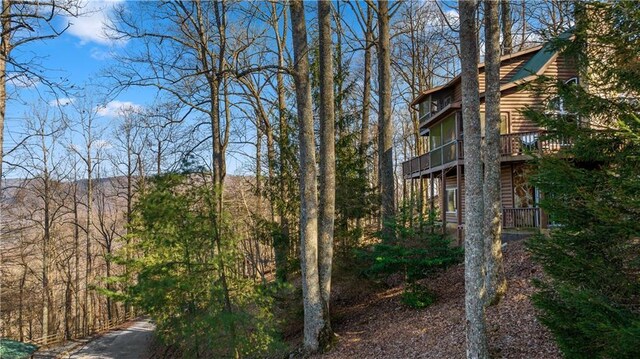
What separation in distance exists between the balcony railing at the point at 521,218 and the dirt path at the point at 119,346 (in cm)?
1336

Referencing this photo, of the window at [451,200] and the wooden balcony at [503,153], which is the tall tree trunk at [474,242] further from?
the window at [451,200]

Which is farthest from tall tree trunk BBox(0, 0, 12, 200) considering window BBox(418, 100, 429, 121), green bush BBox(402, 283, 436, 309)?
window BBox(418, 100, 429, 121)

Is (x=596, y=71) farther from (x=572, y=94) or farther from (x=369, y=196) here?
(x=369, y=196)

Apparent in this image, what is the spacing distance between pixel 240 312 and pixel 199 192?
2653 millimetres

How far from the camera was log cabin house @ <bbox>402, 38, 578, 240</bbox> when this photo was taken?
559 inches

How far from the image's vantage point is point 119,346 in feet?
59.9

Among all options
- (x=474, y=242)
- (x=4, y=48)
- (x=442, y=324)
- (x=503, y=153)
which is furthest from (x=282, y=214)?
(x=503, y=153)

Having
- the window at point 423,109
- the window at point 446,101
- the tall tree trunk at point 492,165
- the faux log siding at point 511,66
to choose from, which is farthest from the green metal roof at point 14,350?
the window at point 423,109

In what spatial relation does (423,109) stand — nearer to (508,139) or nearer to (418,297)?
(508,139)

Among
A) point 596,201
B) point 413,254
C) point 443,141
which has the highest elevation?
point 443,141

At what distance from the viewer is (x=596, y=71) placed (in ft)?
16.7

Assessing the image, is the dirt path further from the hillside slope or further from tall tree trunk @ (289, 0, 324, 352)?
the hillside slope

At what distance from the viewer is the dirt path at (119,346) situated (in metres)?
16.7

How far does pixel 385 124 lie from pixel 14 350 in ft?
46.5
